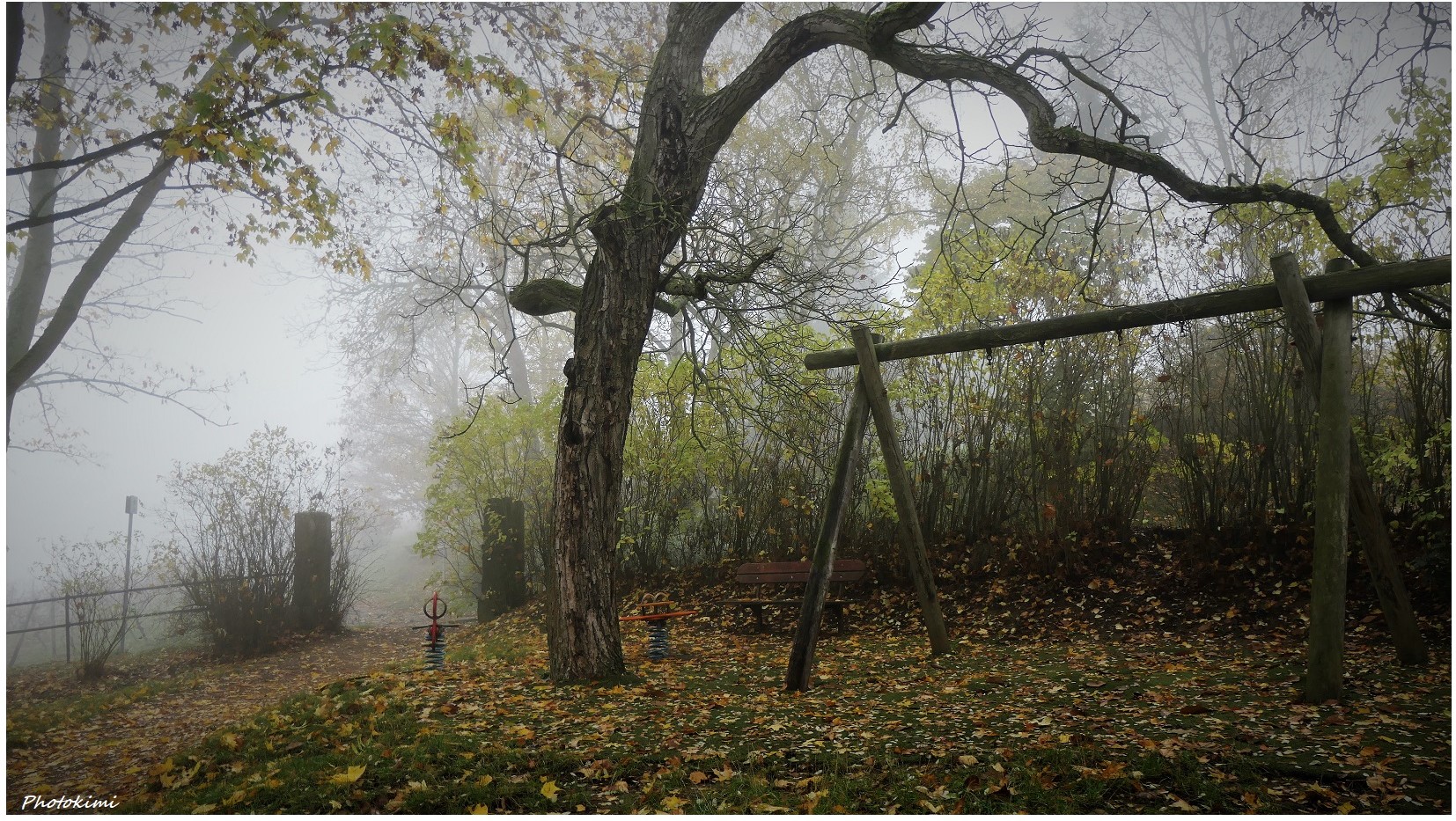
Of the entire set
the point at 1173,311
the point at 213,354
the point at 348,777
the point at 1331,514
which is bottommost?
the point at 348,777

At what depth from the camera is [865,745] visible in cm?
368

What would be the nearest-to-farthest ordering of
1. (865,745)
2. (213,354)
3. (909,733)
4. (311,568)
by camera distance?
(865,745) < (909,733) < (311,568) < (213,354)

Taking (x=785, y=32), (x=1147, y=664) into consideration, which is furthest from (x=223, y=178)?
(x=1147, y=664)

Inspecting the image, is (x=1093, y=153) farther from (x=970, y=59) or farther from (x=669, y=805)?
(x=669, y=805)

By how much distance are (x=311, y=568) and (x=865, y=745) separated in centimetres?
860

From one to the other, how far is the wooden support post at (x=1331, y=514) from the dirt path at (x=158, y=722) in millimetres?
5810

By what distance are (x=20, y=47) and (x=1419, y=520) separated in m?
9.65

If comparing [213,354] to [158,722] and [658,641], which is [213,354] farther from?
[658,641]

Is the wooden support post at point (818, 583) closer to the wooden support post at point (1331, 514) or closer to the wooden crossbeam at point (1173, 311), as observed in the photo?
the wooden crossbeam at point (1173, 311)

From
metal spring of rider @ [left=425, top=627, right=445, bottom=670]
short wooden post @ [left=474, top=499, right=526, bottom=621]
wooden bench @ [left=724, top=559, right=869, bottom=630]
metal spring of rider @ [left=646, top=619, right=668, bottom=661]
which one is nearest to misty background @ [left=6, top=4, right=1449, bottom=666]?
short wooden post @ [left=474, top=499, right=526, bottom=621]

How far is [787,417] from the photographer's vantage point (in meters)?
9.03

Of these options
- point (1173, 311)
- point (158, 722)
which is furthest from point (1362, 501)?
point (158, 722)

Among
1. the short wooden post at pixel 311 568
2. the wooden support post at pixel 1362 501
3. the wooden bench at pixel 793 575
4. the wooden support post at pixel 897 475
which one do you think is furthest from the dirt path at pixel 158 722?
the wooden support post at pixel 1362 501

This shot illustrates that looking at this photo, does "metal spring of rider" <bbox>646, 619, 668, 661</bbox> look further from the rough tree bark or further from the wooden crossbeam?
the wooden crossbeam
